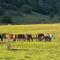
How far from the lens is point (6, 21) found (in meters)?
199

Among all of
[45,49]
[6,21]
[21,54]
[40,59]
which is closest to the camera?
[40,59]

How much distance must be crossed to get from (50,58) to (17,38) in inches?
1049

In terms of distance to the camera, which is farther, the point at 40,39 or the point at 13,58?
the point at 40,39

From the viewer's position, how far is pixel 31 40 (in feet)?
212

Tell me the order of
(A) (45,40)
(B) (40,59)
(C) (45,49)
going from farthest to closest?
1. (A) (45,40)
2. (C) (45,49)
3. (B) (40,59)

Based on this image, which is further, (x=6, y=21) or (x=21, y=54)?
(x=6, y=21)

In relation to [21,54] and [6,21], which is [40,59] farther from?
[6,21]

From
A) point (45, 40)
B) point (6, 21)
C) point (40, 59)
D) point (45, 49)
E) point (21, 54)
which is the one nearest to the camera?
point (40, 59)

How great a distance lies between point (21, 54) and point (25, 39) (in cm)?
2165

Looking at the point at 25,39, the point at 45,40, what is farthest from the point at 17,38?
the point at 45,40

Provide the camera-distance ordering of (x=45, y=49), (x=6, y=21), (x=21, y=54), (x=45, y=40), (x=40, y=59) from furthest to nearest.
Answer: (x=6, y=21) → (x=45, y=40) → (x=45, y=49) → (x=21, y=54) → (x=40, y=59)

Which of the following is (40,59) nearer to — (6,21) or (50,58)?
(50,58)

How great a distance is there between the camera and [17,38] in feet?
216

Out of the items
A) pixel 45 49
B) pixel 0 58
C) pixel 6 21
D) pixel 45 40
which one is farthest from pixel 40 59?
pixel 6 21
